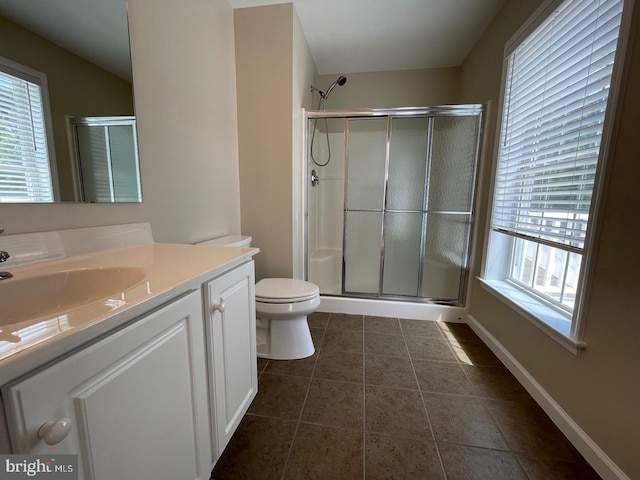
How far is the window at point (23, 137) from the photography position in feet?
2.45

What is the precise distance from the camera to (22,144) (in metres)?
0.79

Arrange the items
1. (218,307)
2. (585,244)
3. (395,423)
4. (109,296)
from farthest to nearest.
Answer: (395,423) → (585,244) → (218,307) → (109,296)

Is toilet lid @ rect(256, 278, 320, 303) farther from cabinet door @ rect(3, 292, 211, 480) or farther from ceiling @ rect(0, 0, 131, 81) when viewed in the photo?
ceiling @ rect(0, 0, 131, 81)

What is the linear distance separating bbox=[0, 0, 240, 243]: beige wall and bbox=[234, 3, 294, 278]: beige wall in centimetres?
11

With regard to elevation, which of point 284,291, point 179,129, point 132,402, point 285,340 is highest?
point 179,129

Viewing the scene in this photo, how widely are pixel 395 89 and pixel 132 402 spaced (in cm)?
320

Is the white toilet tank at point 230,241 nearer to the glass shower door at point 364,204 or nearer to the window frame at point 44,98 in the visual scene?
the window frame at point 44,98

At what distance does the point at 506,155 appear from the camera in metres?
1.75

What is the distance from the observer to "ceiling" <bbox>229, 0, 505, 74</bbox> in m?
1.83

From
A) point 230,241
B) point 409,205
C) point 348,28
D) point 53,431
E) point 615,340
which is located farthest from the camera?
point 409,205

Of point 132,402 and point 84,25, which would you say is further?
point 84,25

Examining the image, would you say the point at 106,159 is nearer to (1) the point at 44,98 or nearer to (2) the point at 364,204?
(1) the point at 44,98

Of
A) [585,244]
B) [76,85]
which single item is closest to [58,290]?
[76,85]

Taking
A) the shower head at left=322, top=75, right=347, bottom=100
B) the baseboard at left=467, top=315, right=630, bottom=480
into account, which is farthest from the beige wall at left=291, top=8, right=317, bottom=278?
the baseboard at left=467, top=315, right=630, bottom=480
